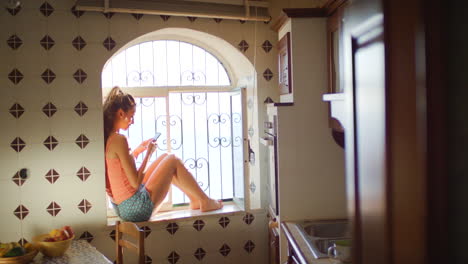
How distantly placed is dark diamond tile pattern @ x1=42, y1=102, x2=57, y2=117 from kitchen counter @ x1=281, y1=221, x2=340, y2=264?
64.9 inches

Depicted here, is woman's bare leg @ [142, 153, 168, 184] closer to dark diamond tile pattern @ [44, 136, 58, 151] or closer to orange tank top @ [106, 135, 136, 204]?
orange tank top @ [106, 135, 136, 204]

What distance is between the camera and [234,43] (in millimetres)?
3076

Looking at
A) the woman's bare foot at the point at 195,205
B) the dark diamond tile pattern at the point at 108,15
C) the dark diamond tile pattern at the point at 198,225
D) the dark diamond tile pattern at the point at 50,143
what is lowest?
the dark diamond tile pattern at the point at 198,225

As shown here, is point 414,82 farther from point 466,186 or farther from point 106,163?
point 106,163

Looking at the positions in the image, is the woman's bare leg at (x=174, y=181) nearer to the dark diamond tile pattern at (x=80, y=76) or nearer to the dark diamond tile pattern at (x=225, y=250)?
the dark diamond tile pattern at (x=225, y=250)

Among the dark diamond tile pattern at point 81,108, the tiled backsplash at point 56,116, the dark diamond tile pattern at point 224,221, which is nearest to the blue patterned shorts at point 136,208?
the tiled backsplash at point 56,116

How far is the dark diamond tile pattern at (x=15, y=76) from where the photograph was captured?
103 inches

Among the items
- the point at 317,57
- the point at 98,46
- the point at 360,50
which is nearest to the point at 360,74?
the point at 360,50

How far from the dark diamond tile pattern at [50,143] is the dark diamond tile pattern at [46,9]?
0.81 meters

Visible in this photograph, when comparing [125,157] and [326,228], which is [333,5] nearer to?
[326,228]

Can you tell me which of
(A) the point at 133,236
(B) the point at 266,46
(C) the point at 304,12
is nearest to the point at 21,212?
(A) the point at 133,236

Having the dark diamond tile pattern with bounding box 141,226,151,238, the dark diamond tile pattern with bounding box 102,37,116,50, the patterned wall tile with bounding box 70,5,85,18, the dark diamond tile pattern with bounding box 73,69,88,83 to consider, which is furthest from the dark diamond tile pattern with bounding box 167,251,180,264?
the patterned wall tile with bounding box 70,5,85,18

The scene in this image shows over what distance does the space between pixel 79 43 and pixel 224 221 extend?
163 cm

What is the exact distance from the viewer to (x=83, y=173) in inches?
110
